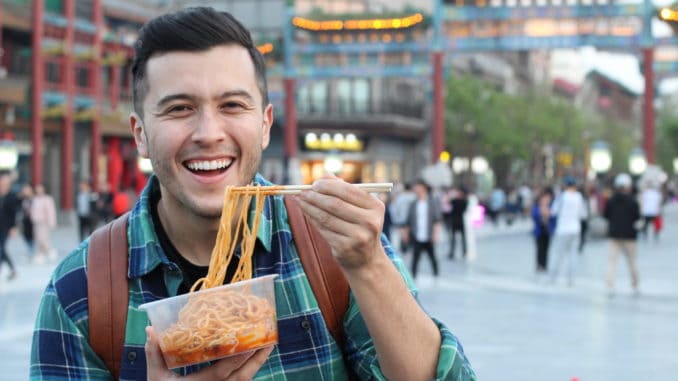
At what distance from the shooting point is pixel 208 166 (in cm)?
279

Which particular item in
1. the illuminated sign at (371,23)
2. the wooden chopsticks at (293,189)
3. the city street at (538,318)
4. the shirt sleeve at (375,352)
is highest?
the illuminated sign at (371,23)

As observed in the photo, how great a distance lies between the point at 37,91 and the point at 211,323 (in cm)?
3728

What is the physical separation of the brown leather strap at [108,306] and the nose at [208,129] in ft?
1.33

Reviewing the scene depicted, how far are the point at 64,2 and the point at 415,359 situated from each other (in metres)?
39.6

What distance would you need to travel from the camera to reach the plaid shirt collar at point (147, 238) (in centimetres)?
289

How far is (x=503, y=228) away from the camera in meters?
44.3

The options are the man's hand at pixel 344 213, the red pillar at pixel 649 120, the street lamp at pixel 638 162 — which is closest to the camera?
the man's hand at pixel 344 213

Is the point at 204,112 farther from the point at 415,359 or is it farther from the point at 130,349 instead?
the point at 415,359

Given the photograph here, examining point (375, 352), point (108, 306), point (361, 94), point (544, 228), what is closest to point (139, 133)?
point (108, 306)

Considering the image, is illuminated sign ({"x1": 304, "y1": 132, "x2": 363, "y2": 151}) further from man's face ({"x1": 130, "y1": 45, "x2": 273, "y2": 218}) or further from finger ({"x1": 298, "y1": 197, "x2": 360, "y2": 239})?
finger ({"x1": 298, "y1": 197, "x2": 360, "y2": 239})

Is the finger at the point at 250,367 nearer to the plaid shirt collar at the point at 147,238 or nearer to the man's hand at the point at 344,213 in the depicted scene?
the man's hand at the point at 344,213

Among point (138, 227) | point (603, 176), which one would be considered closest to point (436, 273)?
point (138, 227)

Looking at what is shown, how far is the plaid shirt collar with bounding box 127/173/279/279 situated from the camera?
2891mm

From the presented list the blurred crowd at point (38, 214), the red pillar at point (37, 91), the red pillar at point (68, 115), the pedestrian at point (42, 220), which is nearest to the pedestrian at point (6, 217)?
the blurred crowd at point (38, 214)
